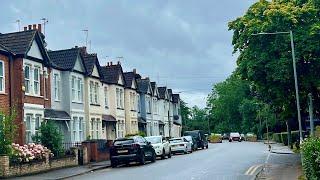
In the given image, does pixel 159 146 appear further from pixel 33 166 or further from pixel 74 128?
pixel 33 166

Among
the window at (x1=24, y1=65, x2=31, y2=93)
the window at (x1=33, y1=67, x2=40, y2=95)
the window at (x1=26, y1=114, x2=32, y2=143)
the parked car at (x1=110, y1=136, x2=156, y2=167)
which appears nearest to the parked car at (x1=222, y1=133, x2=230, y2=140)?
the window at (x1=33, y1=67, x2=40, y2=95)

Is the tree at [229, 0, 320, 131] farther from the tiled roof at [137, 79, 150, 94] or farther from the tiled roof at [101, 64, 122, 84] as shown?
the tiled roof at [137, 79, 150, 94]

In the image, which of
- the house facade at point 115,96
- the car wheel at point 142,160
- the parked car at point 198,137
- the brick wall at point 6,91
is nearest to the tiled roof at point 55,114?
the brick wall at point 6,91

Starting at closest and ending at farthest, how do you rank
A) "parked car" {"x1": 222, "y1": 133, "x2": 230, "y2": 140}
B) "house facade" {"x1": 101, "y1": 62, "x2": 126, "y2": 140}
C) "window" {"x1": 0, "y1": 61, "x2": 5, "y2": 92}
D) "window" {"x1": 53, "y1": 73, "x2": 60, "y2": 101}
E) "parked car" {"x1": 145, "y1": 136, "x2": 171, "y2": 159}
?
"window" {"x1": 0, "y1": 61, "x2": 5, "y2": 92}, "parked car" {"x1": 145, "y1": 136, "x2": 171, "y2": 159}, "window" {"x1": 53, "y1": 73, "x2": 60, "y2": 101}, "house facade" {"x1": 101, "y1": 62, "x2": 126, "y2": 140}, "parked car" {"x1": 222, "y1": 133, "x2": 230, "y2": 140}

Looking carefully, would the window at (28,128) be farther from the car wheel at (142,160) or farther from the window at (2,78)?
the car wheel at (142,160)

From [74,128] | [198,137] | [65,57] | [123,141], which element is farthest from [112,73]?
[123,141]

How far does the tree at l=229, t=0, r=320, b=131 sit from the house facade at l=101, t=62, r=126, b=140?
22.8m

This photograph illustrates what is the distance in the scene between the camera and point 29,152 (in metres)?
26.5

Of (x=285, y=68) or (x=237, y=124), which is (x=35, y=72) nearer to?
(x=285, y=68)

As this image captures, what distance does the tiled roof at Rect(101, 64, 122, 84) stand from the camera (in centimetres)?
4962

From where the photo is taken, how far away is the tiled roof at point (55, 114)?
34.6m

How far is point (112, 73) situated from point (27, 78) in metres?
18.6

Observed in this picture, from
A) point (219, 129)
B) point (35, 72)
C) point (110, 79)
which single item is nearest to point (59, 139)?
point (35, 72)

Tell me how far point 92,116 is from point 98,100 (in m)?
2.35
